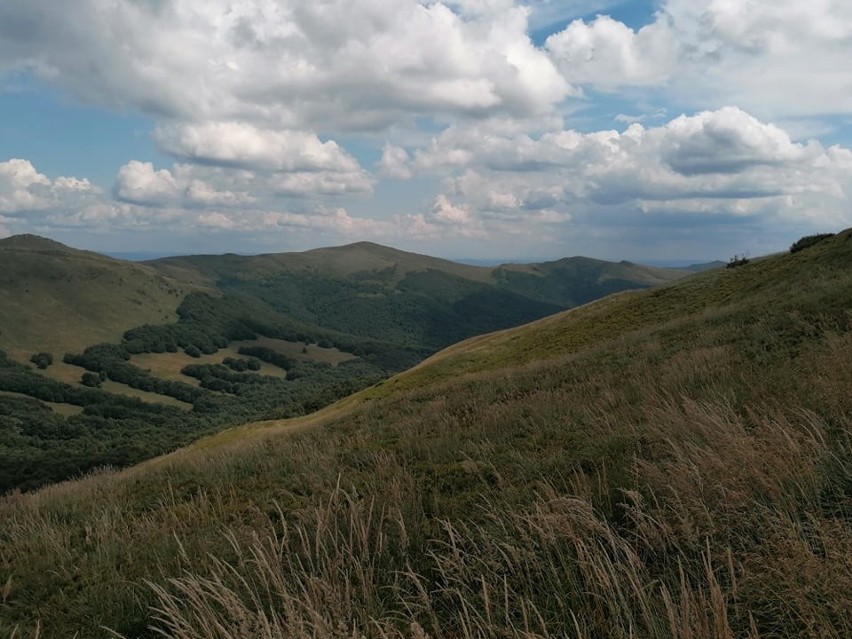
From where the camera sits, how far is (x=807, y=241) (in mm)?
37906

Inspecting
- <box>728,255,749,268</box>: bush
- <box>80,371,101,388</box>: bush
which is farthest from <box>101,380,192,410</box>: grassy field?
<box>728,255,749,268</box>: bush

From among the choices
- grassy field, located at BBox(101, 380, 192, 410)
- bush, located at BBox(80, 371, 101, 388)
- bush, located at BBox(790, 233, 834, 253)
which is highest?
bush, located at BBox(790, 233, 834, 253)

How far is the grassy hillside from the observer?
3068 millimetres

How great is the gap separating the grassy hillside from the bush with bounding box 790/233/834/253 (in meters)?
30.4

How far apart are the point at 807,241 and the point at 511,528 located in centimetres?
4375

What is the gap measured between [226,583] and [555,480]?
3460 mm

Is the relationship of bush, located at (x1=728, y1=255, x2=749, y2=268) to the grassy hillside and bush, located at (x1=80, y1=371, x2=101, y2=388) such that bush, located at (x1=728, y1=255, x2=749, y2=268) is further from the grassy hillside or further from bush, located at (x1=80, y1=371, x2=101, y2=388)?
bush, located at (x1=80, y1=371, x2=101, y2=388)

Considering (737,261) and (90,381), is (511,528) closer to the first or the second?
(737,261)

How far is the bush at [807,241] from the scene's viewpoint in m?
37.1

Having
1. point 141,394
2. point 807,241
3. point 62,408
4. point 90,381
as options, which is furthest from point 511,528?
point 90,381

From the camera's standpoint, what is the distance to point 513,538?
13.3 feet

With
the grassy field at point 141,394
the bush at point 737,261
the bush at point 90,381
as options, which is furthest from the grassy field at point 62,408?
the bush at point 737,261

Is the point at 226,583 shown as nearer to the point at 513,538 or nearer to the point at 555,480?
the point at 513,538

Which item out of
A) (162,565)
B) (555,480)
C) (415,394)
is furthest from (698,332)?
(162,565)
